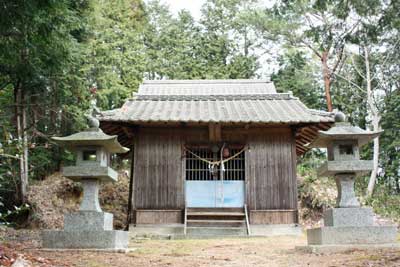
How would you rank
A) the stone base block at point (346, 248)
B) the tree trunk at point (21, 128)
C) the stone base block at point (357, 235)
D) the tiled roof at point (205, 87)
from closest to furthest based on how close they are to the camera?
1. the stone base block at point (346, 248)
2. the stone base block at point (357, 235)
3. the tree trunk at point (21, 128)
4. the tiled roof at point (205, 87)

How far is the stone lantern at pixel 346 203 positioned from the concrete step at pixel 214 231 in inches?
155

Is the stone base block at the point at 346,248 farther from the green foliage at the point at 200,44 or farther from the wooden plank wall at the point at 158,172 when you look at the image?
the green foliage at the point at 200,44

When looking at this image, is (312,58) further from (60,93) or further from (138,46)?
(60,93)

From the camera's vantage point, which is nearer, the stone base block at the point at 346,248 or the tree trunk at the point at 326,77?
the stone base block at the point at 346,248

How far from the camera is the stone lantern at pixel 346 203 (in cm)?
598

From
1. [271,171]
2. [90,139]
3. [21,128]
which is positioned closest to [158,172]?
[271,171]

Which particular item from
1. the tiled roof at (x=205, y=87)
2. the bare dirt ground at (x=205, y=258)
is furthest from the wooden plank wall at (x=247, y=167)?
the bare dirt ground at (x=205, y=258)

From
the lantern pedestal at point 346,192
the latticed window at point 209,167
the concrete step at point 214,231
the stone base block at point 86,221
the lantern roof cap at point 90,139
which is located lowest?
the concrete step at point 214,231

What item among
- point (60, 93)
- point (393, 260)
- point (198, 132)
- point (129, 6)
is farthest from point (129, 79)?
point (393, 260)

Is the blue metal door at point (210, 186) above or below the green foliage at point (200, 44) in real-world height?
below

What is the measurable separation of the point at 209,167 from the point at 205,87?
204 inches

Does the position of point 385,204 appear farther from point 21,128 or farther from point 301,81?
point 21,128

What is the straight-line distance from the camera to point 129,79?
766 inches

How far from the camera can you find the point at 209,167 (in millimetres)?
11289
